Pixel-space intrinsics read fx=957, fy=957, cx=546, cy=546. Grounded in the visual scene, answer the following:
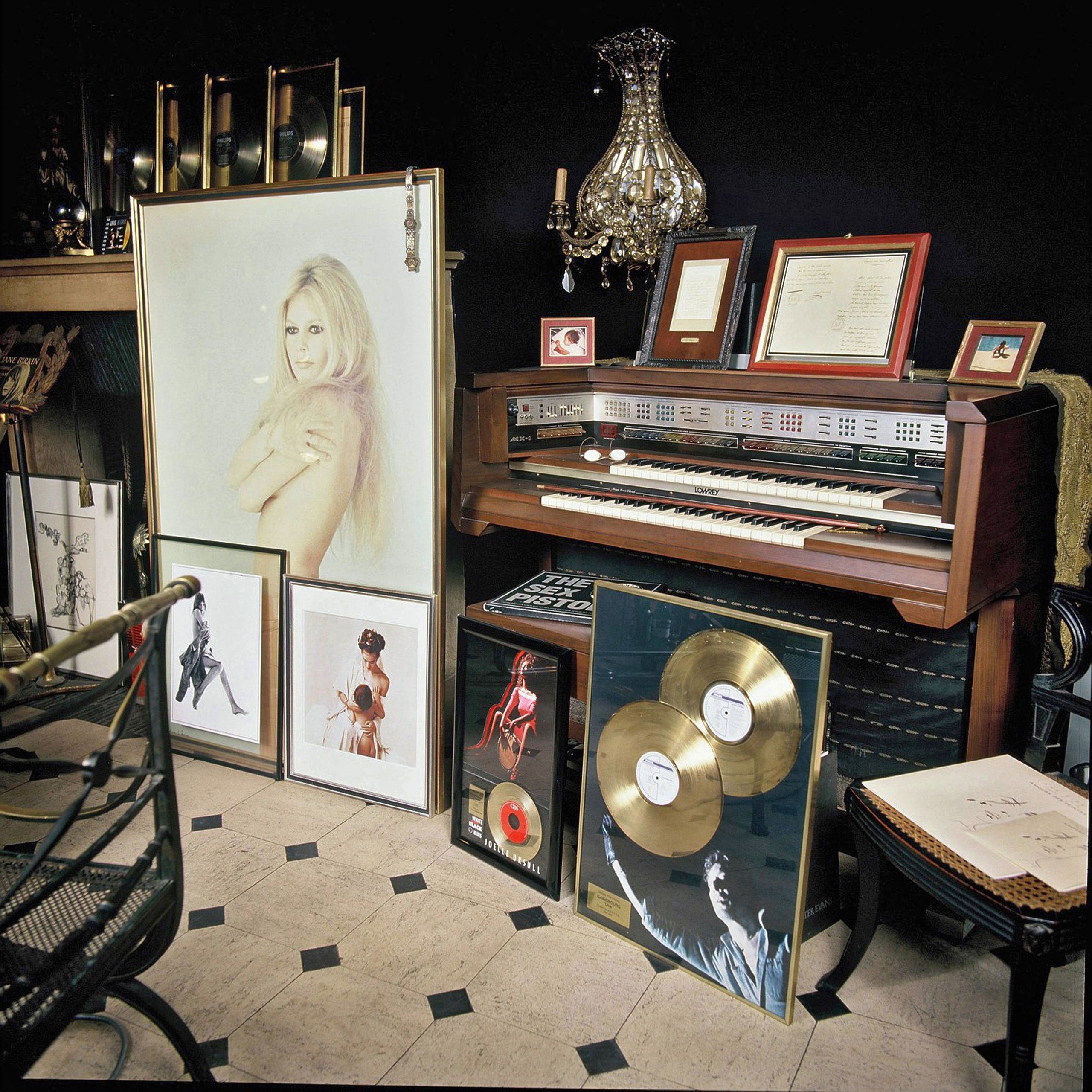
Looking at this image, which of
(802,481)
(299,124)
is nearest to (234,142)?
(299,124)

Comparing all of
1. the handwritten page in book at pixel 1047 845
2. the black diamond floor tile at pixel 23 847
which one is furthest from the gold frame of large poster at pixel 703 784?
the black diamond floor tile at pixel 23 847

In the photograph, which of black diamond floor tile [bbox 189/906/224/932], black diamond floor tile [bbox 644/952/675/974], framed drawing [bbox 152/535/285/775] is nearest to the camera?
black diamond floor tile [bbox 644/952/675/974]

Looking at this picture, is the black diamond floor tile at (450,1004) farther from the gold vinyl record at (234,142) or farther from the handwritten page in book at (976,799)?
the gold vinyl record at (234,142)

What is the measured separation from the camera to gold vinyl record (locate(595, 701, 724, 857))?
79.8 inches

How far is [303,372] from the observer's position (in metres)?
2.73

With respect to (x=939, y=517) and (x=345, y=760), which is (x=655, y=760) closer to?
(x=939, y=517)

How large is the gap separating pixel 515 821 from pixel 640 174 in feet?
6.25

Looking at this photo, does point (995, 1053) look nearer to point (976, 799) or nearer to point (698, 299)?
point (976, 799)

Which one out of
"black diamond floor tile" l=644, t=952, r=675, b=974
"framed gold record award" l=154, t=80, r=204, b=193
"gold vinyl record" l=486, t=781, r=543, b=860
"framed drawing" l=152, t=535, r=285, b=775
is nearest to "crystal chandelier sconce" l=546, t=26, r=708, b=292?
"framed gold record award" l=154, t=80, r=204, b=193

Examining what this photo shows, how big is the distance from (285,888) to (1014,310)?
239cm

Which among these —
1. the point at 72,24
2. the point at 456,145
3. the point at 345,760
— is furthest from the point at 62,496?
the point at 72,24

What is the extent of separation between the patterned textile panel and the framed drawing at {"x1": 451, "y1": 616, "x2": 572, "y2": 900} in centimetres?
52

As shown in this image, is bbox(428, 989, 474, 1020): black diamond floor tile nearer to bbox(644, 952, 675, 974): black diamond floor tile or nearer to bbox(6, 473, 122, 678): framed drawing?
bbox(644, 952, 675, 974): black diamond floor tile

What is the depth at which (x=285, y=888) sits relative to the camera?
240 centimetres
